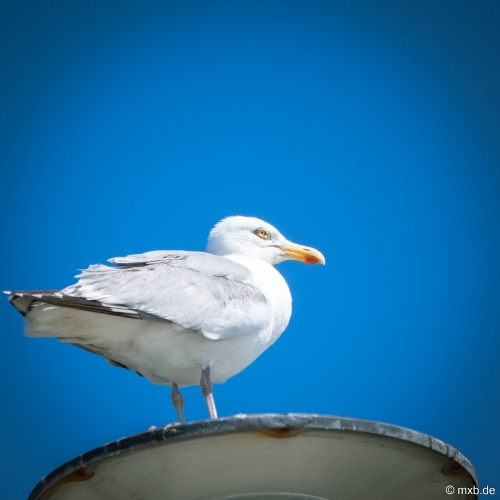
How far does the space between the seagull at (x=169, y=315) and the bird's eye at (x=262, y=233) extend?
1.03 m

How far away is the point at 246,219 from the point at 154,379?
73.2 inches

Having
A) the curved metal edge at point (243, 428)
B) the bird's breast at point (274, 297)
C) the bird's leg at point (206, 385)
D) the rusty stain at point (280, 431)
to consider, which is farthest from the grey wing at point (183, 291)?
the rusty stain at point (280, 431)

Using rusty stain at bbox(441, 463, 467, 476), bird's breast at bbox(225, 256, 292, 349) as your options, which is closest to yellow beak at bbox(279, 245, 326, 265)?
bird's breast at bbox(225, 256, 292, 349)

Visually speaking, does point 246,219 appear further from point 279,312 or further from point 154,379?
point 154,379

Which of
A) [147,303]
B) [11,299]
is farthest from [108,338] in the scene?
[11,299]

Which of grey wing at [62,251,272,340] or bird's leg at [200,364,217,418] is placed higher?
grey wing at [62,251,272,340]

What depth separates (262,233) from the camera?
6.84 m

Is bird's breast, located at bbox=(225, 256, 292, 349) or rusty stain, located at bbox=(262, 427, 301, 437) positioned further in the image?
bird's breast, located at bbox=(225, 256, 292, 349)

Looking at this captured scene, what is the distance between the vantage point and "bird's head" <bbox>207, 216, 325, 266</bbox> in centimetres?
669

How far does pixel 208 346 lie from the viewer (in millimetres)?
5191

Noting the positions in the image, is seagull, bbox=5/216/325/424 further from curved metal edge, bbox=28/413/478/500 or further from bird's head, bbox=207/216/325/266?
curved metal edge, bbox=28/413/478/500

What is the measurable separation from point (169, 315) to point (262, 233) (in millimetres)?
2026

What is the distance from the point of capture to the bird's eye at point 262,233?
22.4ft

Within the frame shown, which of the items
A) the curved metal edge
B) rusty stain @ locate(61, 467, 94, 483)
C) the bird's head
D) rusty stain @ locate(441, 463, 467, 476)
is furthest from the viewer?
the bird's head
